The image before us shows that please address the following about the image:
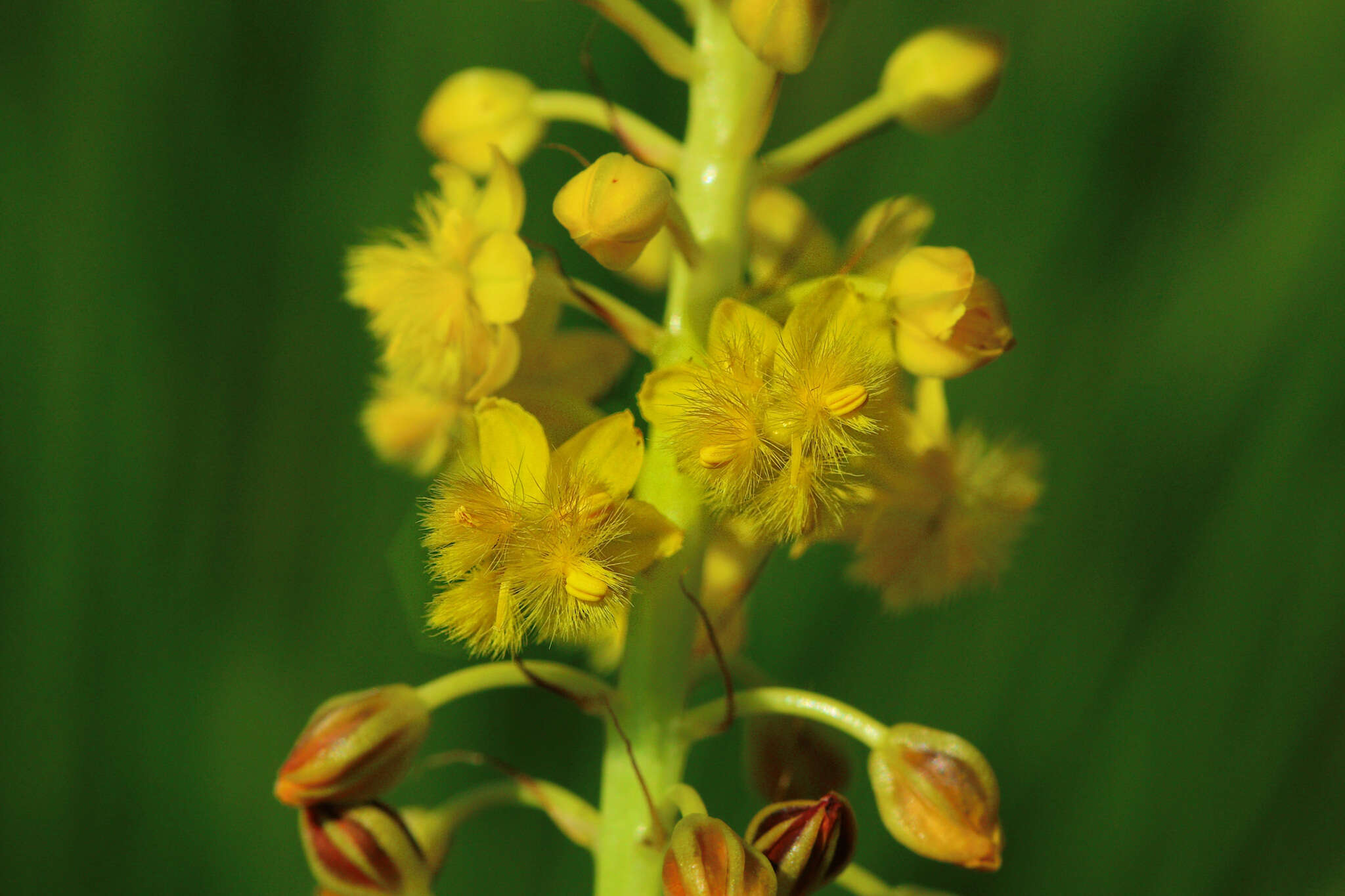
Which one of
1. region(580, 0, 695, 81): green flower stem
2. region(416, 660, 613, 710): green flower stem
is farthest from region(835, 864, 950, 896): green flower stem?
region(580, 0, 695, 81): green flower stem

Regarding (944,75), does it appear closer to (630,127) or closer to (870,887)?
(630,127)

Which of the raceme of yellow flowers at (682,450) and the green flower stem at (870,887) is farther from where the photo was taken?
the green flower stem at (870,887)

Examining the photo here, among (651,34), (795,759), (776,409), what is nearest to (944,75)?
(651,34)

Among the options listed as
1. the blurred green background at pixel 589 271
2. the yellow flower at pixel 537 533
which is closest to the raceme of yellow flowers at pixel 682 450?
the yellow flower at pixel 537 533

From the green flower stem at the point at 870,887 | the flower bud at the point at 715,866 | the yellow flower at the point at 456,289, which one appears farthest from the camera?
the green flower stem at the point at 870,887

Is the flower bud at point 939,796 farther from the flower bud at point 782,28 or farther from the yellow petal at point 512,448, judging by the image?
the flower bud at point 782,28

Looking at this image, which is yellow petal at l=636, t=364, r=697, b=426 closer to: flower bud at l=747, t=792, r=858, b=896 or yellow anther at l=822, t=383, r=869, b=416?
yellow anther at l=822, t=383, r=869, b=416

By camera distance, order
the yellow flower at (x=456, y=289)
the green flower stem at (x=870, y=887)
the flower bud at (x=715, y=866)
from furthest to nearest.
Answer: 1. the green flower stem at (x=870, y=887)
2. the yellow flower at (x=456, y=289)
3. the flower bud at (x=715, y=866)
